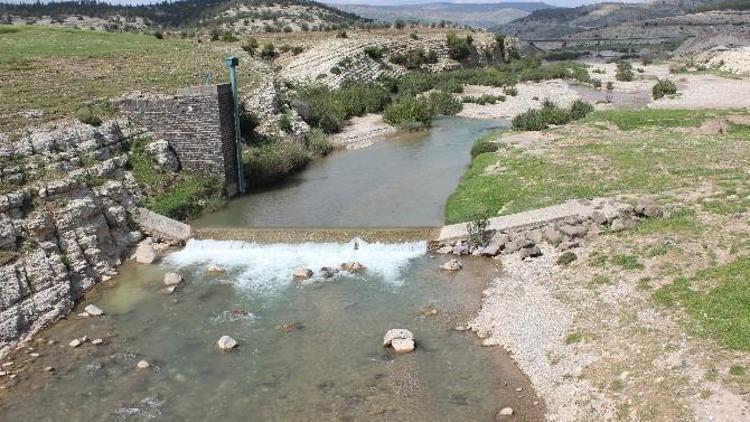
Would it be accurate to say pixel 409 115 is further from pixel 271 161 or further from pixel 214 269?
pixel 214 269

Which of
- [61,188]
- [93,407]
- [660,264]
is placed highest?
[61,188]

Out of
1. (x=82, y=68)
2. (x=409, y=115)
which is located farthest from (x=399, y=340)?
(x=409, y=115)

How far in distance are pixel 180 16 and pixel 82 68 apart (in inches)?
4208

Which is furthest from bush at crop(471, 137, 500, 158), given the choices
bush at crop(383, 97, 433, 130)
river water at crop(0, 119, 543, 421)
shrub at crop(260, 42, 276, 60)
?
shrub at crop(260, 42, 276, 60)

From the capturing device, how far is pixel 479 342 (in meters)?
16.4

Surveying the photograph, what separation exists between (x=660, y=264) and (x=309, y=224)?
463 inches

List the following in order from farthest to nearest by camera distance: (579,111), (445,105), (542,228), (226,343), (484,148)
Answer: (445,105)
(579,111)
(484,148)
(542,228)
(226,343)

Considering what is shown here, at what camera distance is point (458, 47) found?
73312mm

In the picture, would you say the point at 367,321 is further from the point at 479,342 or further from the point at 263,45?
the point at 263,45

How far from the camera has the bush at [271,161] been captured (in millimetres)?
29875

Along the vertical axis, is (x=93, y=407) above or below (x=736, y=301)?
below

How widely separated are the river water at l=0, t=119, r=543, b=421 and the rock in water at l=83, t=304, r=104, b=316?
0.67 feet

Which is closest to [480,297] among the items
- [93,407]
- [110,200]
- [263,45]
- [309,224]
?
[309,224]

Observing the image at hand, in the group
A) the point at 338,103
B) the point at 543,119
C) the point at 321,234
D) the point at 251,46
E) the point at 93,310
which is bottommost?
the point at 93,310
